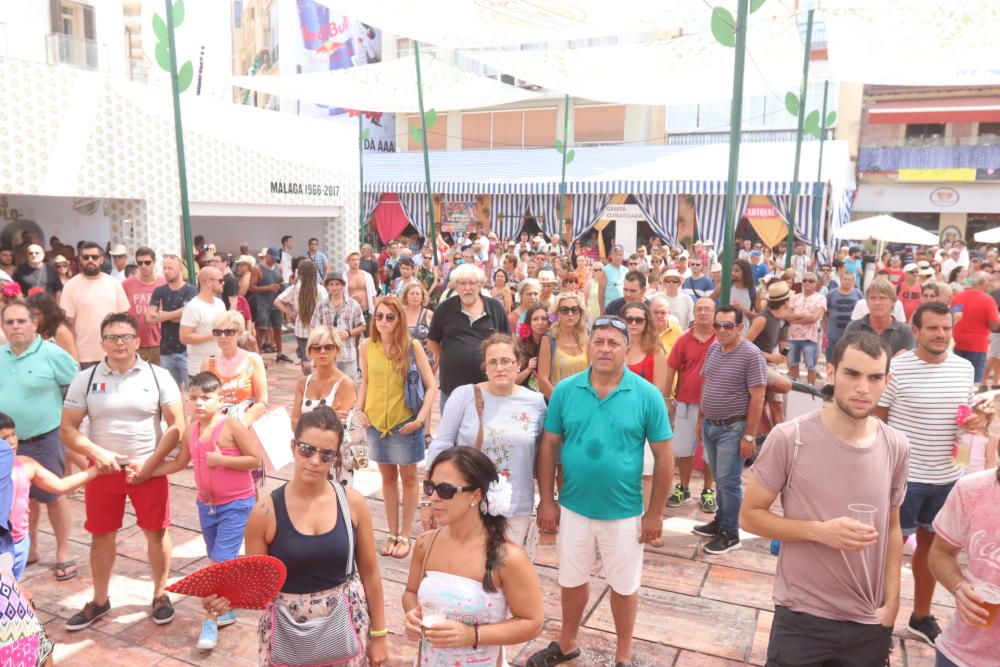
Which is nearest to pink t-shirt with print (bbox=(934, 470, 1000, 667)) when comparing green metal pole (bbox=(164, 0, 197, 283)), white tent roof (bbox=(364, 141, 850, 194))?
green metal pole (bbox=(164, 0, 197, 283))

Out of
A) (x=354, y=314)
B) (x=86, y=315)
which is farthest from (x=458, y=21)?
(x=86, y=315)

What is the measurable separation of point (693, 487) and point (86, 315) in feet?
16.0

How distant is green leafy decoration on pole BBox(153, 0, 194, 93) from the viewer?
6.62m

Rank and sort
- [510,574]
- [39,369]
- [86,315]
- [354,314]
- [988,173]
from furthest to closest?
[988,173] < [354,314] < [86,315] < [39,369] < [510,574]

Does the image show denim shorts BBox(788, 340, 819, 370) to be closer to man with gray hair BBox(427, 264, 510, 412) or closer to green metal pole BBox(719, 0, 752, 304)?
green metal pole BBox(719, 0, 752, 304)

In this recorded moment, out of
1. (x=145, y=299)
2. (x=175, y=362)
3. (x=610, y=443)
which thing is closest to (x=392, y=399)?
(x=610, y=443)

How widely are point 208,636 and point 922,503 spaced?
3402mm

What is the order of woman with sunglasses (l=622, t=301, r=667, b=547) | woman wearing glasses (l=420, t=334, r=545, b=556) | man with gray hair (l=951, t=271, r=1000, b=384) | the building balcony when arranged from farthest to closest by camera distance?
the building balcony
man with gray hair (l=951, t=271, r=1000, b=384)
woman with sunglasses (l=622, t=301, r=667, b=547)
woman wearing glasses (l=420, t=334, r=545, b=556)

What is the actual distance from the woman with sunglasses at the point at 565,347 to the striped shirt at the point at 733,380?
768mm

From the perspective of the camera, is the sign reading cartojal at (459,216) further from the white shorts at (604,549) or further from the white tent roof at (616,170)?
the white shorts at (604,549)

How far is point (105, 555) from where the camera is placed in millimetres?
3410

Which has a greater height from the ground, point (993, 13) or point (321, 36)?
point (321, 36)

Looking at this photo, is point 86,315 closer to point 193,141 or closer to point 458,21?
point 458,21

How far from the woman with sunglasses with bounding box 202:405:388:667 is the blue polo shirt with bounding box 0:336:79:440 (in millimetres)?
2153
